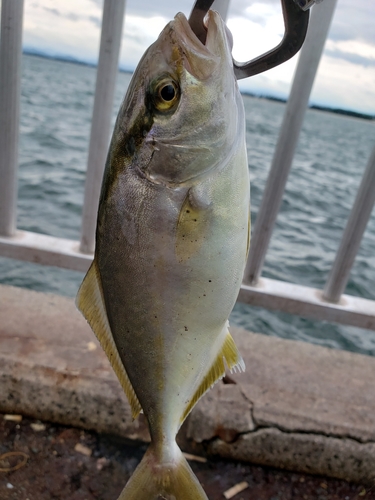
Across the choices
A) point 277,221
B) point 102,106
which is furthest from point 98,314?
point 277,221

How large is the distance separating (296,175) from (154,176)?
1796 centimetres

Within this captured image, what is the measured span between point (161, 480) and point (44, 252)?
1917 millimetres

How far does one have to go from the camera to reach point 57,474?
2.24 metres

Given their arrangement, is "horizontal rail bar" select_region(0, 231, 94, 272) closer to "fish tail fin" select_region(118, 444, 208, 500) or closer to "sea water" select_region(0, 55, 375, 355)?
"sea water" select_region(0, 55, 375, 355)

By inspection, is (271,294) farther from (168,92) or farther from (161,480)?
(168,92)

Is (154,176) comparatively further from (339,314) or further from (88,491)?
(339,314)

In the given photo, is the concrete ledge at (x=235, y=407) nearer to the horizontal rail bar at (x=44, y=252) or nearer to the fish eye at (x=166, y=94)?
the horizontal rail bar at (x=44, y=252)

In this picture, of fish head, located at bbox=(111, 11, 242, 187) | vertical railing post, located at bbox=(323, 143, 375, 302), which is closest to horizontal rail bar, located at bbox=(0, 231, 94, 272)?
vertical railing post, located at bbox=(323, 143, 375, 302)

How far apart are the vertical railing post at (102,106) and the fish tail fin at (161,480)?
1760mm

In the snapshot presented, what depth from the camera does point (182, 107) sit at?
114cm

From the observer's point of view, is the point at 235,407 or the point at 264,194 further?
the point at 264,194

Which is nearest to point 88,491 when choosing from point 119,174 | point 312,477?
point 312,477

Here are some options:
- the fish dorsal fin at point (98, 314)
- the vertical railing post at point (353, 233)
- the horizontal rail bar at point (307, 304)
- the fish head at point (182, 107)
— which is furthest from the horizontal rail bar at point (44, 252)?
the fish head at point (182, 107)

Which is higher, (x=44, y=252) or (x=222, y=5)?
(x=222, y=5)
